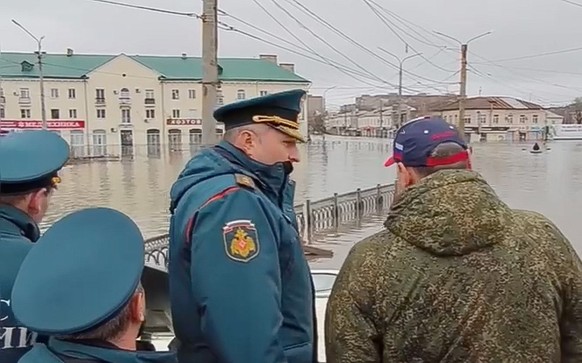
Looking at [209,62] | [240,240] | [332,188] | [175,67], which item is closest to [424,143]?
[240,240]

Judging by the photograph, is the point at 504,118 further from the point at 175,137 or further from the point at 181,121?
the point at 175,137

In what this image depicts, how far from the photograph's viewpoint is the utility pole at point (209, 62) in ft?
24.8

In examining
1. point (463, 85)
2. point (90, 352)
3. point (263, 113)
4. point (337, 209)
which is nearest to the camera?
point (90, 352)

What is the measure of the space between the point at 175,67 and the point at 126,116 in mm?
5871

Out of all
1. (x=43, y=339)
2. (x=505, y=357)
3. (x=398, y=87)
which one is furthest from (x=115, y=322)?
(x=398, y=87)

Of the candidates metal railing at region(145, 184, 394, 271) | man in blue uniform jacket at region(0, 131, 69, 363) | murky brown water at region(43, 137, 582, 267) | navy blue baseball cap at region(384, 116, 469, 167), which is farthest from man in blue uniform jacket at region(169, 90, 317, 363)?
metal railing at region(145, 184, 394, 271)

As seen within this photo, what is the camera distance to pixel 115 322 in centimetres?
132

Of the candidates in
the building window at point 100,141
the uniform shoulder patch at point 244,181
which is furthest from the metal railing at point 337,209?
the building window at point 100,141

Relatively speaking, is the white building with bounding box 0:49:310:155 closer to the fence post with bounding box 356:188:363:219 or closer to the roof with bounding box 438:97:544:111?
the roof with bounding box 438:97:544:111

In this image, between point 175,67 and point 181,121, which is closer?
point 175,67

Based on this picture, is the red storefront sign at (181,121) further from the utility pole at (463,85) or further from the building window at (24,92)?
the utility pole at (463,85)

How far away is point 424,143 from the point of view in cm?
178

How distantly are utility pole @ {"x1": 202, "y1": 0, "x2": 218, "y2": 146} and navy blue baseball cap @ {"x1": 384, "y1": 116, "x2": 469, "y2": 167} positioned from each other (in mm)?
5675

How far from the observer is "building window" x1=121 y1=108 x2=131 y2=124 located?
55812 mm
